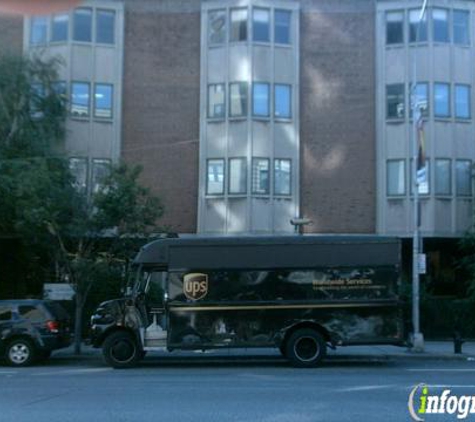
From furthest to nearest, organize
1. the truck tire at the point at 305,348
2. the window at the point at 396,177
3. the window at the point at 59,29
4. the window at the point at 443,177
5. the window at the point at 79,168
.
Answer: the window at the point at 59,29
the window at the point at 396,177
the window at the point at 443,177
the window at the point at 79,168
the truck tire at the point at 305,348

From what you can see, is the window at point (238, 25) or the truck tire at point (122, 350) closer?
the truck tire at point (122, 350)

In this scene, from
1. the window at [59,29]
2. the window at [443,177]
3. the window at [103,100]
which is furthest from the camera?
the window at [103,100]

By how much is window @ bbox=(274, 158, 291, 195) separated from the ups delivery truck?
10.4 metres

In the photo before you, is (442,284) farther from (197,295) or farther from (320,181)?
(197,295)

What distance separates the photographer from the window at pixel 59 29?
27.1 metres

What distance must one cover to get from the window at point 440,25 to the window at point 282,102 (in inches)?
237

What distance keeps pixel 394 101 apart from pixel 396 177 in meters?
2.99

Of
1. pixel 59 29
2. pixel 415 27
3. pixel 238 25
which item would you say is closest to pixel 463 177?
pixel 415 27

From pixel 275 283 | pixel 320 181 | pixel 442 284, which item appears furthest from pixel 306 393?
pixel 442 284

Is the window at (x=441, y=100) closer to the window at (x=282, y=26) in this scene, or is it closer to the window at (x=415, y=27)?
the window at (x=415, y=27)

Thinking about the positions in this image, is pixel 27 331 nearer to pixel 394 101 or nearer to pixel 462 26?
pixel 394 101

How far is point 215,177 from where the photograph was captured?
26953 millimetres

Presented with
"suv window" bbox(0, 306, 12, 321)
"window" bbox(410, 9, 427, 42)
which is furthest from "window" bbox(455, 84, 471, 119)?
"suv window" bbox(0, 306, 12, 321)

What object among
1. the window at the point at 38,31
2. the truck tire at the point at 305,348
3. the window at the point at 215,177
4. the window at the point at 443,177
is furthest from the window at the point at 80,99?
the truck tire at the point at 305,348
